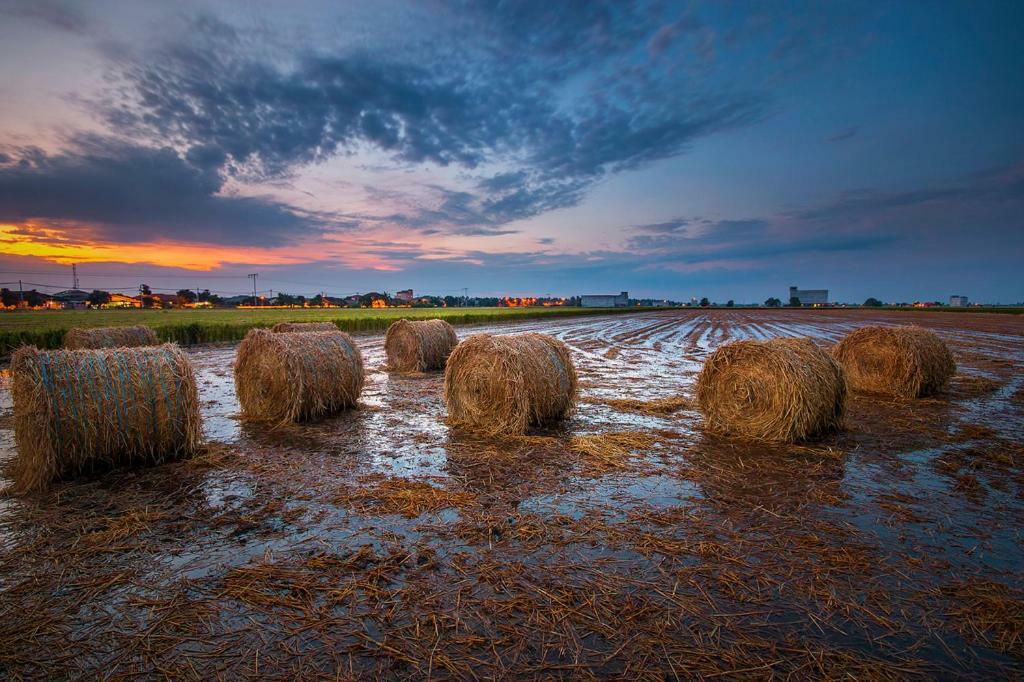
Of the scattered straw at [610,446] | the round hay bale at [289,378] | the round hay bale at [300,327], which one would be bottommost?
the scattered straw at [610,446]

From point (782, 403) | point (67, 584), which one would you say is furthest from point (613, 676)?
point (782, 403)

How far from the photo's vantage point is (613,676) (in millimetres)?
2994

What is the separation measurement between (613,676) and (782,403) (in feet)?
21.3

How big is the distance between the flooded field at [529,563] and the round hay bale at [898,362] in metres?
4.17

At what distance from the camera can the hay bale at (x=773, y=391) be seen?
7.95 meters

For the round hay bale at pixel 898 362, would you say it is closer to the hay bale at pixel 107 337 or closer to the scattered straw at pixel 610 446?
the scattered straw at pixel 610 446

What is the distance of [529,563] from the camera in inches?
167

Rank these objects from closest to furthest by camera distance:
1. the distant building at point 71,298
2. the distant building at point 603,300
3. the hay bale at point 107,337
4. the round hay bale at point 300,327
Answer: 1. the round hay bale at point 300,327
2. the hay bale at point 107,337
3. the distant building at point 71,298
4. the distant building at point 603,300

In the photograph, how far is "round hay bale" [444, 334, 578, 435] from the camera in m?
8.80

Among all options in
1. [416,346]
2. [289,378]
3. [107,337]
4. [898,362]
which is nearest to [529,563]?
[289,378]

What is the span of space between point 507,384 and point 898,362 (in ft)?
33.1

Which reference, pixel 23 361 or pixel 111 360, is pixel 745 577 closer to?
pixel 111 360

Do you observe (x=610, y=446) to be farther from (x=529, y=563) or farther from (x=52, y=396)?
(x=52, y=396)

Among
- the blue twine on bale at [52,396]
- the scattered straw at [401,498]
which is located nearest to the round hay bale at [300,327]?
the blue twine on bale at [52,396]
